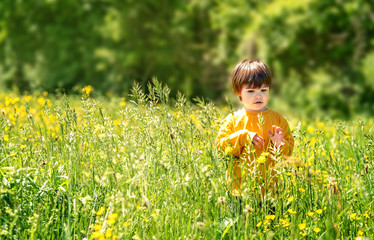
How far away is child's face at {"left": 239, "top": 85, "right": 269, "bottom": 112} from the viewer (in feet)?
9.05

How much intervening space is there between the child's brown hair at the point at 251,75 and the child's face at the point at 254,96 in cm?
2

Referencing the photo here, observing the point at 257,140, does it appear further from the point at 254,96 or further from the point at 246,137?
the point at 254,96

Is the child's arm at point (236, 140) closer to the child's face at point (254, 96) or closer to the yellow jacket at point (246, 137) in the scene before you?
the yellow jacket at point (246, 137)

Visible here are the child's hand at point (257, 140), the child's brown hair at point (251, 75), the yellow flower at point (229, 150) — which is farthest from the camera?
the child's brown hair at point (251, 75)

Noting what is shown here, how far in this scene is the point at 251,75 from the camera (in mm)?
2756

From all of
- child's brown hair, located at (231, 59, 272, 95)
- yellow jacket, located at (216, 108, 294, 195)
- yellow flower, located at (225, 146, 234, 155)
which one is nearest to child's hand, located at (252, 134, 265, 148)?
yellow jacket, located at (216, 108, 294, 195)

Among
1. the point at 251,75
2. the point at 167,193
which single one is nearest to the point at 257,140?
the point at 251,75

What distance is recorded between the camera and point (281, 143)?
8.50 ft

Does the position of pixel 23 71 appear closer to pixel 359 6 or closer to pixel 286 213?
pixel 359 6

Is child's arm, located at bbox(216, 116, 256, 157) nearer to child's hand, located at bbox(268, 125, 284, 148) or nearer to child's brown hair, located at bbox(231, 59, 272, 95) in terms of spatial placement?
child's hand, located at bbox(268, 125, 284, 148)

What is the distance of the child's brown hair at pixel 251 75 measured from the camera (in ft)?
9.02

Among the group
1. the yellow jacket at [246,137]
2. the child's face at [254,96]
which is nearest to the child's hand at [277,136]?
the yellow jacket at [246,137]

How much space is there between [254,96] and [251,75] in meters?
0.13

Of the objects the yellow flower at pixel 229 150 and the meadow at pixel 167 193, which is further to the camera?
the yellow flower at pixel 229 150
